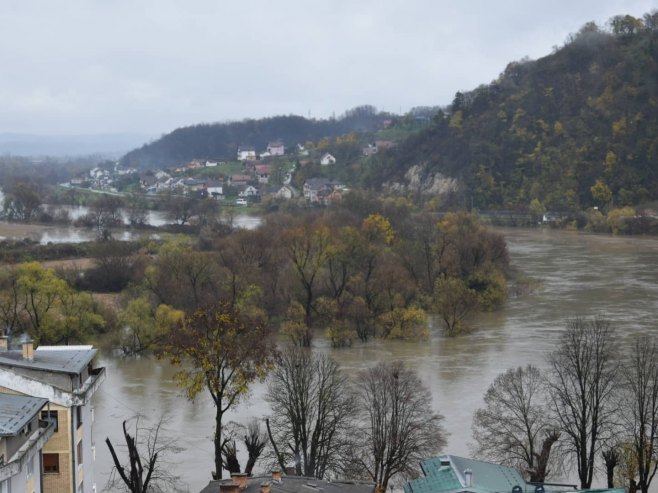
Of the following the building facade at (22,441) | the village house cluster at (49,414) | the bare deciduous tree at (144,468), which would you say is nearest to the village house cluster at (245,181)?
the bare deciduous tree at (144,468)

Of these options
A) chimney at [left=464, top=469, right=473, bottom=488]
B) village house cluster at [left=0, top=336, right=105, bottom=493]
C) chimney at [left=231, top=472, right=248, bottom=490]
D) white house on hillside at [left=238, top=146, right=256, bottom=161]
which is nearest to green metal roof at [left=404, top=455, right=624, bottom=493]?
chimney at [left=464, top=469, right=473, bottom=488]

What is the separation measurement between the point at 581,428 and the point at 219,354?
6.68m

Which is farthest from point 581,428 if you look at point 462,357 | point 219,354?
point 462,357

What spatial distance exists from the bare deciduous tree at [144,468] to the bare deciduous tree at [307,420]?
1992mm

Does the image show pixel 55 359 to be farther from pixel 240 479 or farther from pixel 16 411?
pixel 240 479

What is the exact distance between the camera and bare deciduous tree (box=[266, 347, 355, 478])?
18359mm

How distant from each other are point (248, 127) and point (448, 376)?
15808 cm

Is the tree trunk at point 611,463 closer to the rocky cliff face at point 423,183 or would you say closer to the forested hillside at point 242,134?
the rocky cliff face at point 423,183

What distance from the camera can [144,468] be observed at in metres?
18.6

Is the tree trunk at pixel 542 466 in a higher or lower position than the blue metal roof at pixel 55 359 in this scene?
lower

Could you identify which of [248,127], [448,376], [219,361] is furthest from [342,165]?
[219,361]

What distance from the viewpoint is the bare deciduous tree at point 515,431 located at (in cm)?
1777

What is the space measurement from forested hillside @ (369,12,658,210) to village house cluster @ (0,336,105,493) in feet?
228

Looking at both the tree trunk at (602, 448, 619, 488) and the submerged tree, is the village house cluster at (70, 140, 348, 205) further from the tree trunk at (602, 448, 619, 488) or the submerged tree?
the tree trunk at (602, 448, 619, 488)
